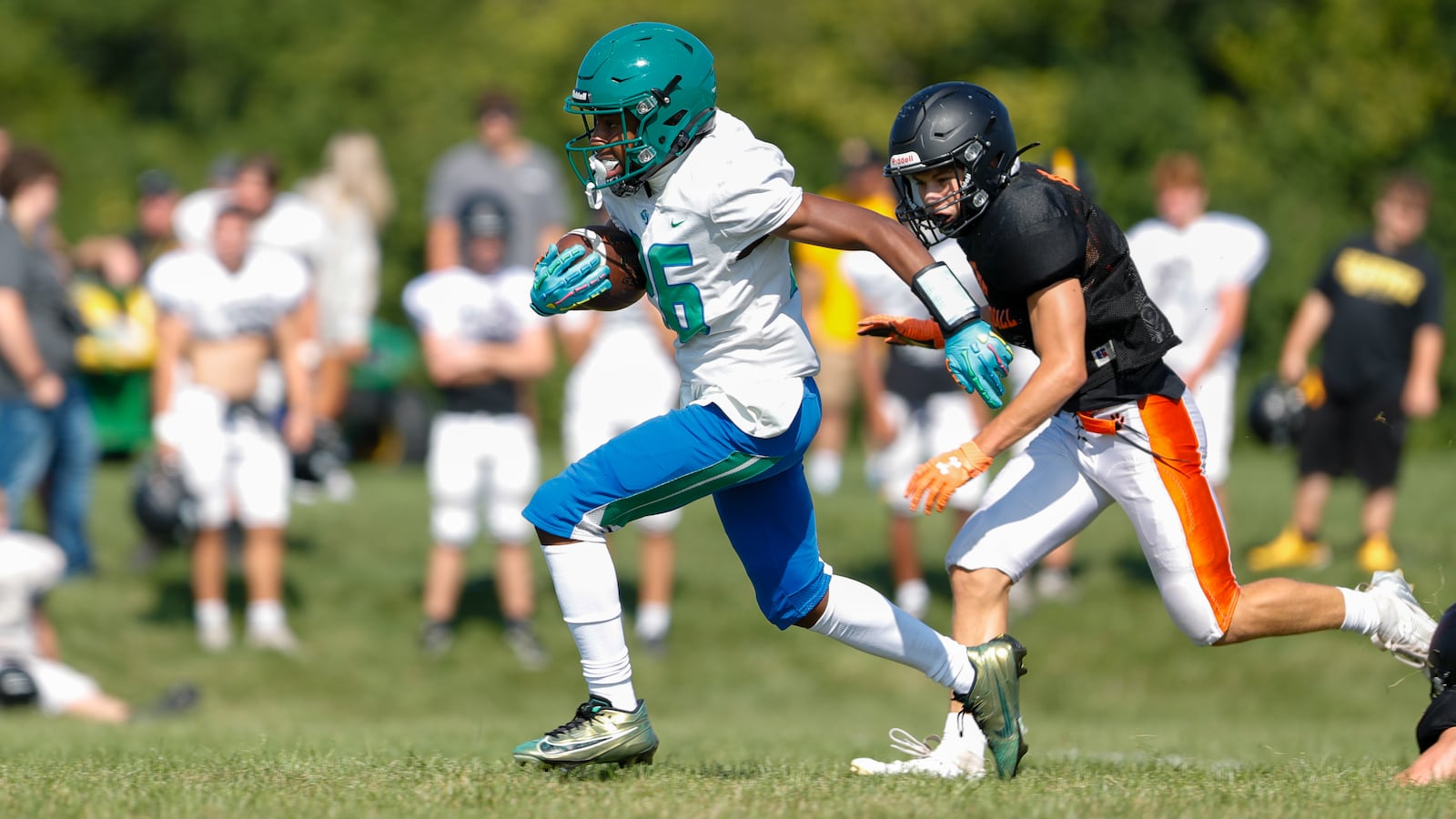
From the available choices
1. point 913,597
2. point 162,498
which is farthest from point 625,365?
point 162,498

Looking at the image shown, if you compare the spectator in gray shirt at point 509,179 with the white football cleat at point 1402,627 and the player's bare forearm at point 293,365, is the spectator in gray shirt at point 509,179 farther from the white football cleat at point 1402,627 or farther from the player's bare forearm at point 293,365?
the white football cleat at point 1402,627

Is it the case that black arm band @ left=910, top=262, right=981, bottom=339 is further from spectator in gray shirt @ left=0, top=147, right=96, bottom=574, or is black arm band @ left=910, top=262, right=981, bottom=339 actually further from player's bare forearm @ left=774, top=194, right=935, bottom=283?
spectator in gray shirt @ left=0, top=147, right=96, bottom=574

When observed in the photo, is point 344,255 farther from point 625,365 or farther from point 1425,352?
point 1425,352

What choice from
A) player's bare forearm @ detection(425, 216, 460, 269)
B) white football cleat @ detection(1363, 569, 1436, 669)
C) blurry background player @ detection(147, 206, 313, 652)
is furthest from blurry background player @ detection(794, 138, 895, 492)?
white football cleat @ detection(1363, 569, 1436, 669)

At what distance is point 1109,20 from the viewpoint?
96.2ft

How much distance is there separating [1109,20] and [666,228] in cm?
2620

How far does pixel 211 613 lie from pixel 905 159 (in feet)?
20.8

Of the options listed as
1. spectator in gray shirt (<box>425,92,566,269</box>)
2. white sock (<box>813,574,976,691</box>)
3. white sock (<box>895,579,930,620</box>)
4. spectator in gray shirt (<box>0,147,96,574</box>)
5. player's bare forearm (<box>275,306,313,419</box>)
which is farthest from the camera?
spectator in gray shirt (<box>425,92,566,269</box>)

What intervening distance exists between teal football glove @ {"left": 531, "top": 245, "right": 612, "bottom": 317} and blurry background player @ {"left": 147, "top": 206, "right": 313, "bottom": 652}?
523 cm

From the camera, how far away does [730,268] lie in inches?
189

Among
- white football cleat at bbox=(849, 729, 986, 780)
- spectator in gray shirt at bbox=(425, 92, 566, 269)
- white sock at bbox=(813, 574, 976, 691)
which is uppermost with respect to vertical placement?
spectator in gray shirt at bbox=(425, 92, 566, 269)

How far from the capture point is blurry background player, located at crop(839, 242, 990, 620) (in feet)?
32.0

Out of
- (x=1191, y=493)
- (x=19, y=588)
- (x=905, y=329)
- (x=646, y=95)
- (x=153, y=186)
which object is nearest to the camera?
(x=646, y=95)

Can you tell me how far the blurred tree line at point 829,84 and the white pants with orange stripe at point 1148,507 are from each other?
15619mm
